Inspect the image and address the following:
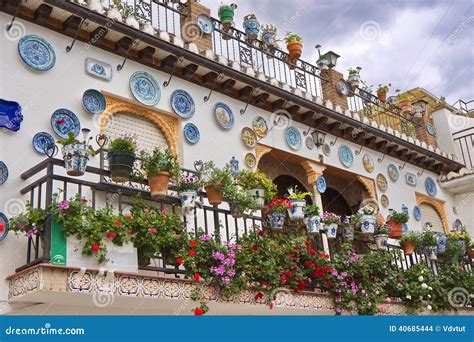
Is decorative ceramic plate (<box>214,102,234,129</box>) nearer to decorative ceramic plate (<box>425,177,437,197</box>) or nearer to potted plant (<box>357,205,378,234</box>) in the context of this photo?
potted plant (<box>357,205,378,234</box>)

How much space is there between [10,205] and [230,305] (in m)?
3.27

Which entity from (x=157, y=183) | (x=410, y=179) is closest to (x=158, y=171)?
(x=157, y=183)

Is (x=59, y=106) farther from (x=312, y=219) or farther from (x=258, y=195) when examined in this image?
(x=312, y=219)

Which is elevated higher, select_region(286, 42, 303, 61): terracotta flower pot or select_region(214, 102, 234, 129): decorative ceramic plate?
select_region(286, 42, 303, 61): terracotta flower pot

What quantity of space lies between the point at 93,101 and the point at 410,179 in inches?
369

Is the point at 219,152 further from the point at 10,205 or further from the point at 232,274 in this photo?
the point at 10,205

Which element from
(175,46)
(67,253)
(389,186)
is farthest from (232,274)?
(389,186)

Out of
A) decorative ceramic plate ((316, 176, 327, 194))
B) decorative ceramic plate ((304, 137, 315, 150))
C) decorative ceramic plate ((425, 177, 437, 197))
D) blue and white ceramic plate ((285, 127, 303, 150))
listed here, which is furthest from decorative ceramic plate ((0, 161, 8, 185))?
decorative ceramic plate ((425, 177, 437, 197))

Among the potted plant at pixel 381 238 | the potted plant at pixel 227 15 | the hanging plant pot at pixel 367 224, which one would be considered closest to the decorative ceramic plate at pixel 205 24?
the potted plant at pixel 227 15

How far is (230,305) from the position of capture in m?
9.20

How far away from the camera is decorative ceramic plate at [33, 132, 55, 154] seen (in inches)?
344

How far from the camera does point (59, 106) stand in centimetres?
922

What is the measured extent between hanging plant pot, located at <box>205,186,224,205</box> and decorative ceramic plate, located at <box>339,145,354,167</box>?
5309 mm

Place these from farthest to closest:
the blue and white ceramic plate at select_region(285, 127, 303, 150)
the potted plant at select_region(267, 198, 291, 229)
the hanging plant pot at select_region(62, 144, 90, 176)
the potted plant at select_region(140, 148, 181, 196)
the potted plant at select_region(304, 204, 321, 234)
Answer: the blue and white ceramic plate at select_region(285, 127, 303, 150)
the potted plant at select_region(304, 204, 321, 234)
the potted plant at select_region(267, 198, 291, 229)
the potted plant at select_region(140, 148, 181, 196)
the hanging plant pot at select_region(62, 144, 90, 176)
